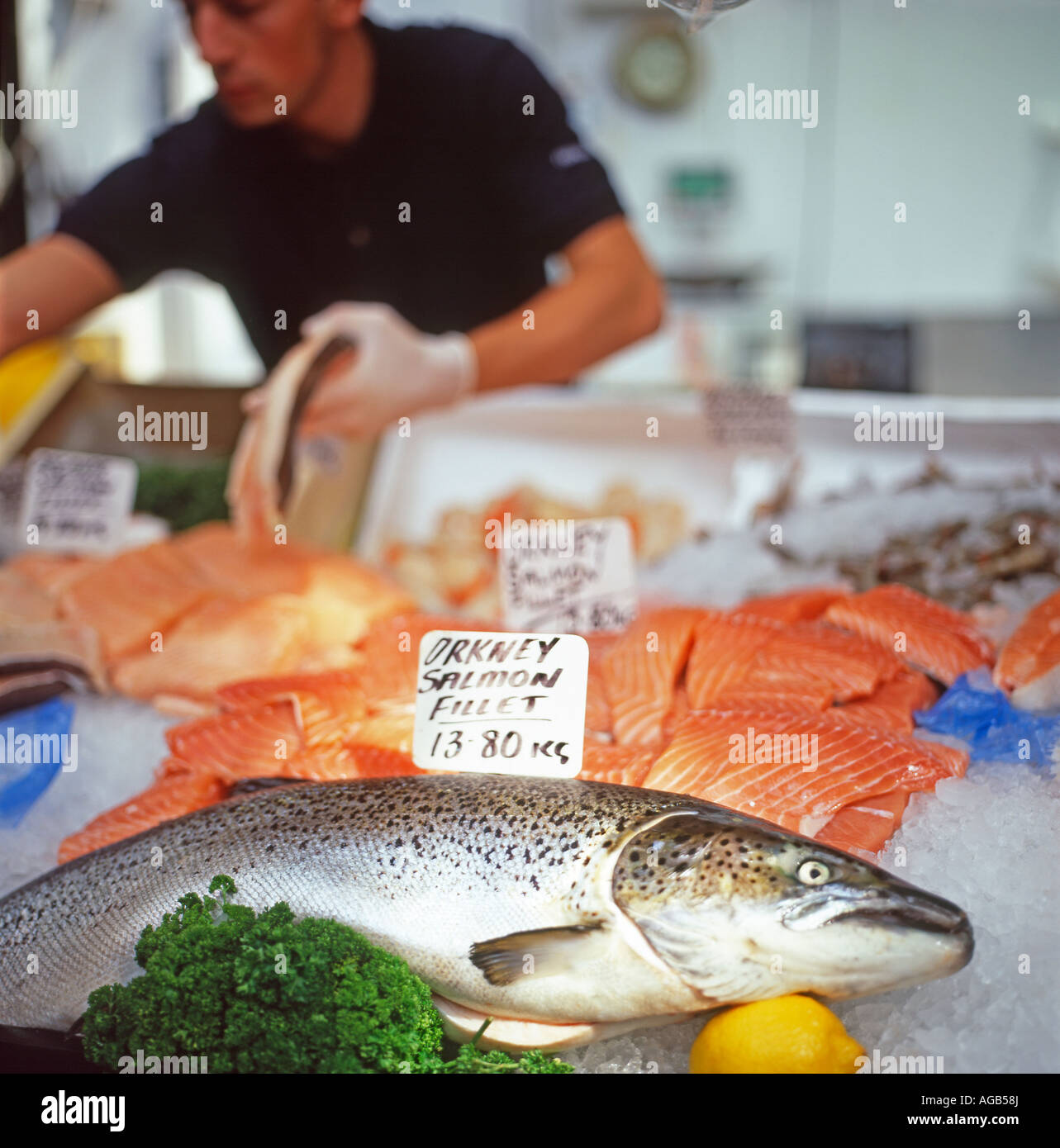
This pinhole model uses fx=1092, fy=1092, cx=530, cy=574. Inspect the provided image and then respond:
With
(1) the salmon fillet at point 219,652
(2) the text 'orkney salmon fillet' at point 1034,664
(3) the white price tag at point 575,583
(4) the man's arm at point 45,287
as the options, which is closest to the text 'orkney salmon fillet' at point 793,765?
(2) the text 'orkney salmon fillet' at point 1034,664

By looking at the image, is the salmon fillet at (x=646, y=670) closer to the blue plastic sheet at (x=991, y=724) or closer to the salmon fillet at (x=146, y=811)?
the blue plastic sheet at (x=991, y=724)

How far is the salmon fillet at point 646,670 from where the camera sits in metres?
1.58

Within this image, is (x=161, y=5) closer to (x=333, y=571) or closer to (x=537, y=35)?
(x=537, y=35)

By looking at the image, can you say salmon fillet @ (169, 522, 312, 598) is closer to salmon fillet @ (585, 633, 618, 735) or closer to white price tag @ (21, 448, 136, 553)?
white price tag @ (21, 448, 136, 553)

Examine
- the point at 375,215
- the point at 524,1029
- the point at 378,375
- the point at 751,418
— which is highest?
the point at 375,215

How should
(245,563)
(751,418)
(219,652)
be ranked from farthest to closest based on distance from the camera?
1. (751,418)
2. (245,563)
3. (219,652)

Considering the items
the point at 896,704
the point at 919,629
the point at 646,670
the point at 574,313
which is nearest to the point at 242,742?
the point at 646,670

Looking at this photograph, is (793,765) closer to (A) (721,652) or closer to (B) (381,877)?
(A) (721,652)

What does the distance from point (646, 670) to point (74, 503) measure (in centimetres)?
174

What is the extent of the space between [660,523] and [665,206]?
3.94 metres

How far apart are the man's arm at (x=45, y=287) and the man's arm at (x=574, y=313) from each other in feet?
3.63

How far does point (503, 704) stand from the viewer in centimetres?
140
